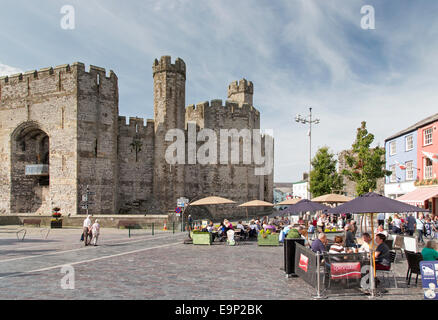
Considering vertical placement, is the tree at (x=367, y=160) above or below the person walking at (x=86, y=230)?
above

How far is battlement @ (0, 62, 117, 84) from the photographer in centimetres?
2925

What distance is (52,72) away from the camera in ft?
98.4

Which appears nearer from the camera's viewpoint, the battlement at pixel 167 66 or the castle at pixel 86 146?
the castle at pixel 86 146

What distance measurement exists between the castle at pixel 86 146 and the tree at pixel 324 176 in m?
11.6

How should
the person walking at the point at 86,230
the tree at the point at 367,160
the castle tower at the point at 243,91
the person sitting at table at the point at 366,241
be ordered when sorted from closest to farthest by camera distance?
the person sitting at table at the point at 366,241
the person walking at the point at 86,230
the tree at the point at 367,160
the castle tower at the point at 243,91

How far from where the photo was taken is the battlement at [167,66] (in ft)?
110

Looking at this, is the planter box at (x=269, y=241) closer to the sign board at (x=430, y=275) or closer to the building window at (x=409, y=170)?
the sign board at (x=430, y=275)

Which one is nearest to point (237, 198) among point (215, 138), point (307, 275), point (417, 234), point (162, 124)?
point (215, 138)

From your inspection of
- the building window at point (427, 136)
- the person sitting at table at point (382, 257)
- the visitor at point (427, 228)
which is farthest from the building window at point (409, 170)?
the person sitting at table at point (382, 257)

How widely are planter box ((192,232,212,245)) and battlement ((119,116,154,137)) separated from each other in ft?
64.8

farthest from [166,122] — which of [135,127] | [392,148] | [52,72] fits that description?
[392,148]

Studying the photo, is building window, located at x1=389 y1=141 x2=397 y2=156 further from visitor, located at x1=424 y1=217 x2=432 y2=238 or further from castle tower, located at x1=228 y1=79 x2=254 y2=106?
castle tower, located at x1=228 y1=79 x2=254 y2=106

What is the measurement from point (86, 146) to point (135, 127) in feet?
20.2

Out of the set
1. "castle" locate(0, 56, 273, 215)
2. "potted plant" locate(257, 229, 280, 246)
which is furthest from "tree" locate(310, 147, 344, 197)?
"potted plant" locate(257, 229, 280, 246)
